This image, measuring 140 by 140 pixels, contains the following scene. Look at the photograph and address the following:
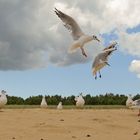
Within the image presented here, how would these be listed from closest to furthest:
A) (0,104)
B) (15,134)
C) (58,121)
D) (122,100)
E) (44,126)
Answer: (15,134) → (44,126) → (58,121) → (0,104) → (122,100)

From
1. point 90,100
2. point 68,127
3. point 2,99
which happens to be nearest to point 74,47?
point 68,127

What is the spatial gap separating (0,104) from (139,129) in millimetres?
7641

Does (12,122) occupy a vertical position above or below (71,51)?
below

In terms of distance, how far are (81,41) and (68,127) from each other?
286 centimetres

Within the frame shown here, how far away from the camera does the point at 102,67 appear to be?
1549 cm

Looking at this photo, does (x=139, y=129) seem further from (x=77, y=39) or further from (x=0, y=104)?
(x=0, y=104)

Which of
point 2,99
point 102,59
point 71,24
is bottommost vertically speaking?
point 2,99

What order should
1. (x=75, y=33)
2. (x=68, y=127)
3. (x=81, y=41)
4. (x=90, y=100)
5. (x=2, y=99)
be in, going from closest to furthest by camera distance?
1. (x=68, y=127)
2. (x=81, y=41)
3. (x=75, y=33)
4. (x=2, y=99)
5. (x=90, y=100)

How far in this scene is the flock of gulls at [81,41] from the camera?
14336 millimetres

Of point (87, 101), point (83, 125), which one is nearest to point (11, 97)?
point (87, 101)

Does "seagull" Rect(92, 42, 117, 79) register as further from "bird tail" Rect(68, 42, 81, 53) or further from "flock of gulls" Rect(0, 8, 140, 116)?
"bird tail" Rect(68, 42, 81, 53)

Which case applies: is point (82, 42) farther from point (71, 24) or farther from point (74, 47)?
point (71, 24)

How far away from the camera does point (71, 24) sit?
14.6 meters

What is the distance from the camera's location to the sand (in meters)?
11.7
